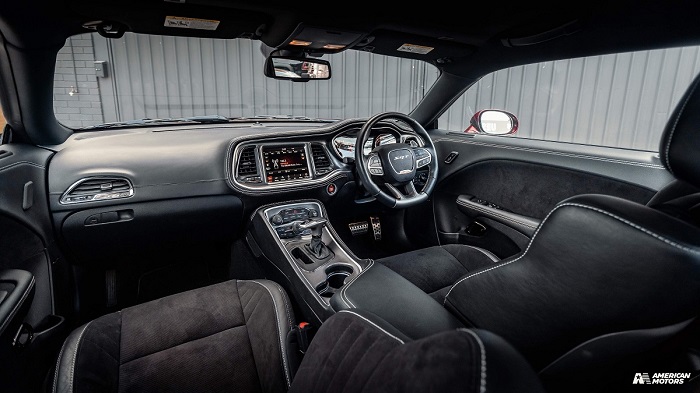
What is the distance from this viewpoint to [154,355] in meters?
1.48

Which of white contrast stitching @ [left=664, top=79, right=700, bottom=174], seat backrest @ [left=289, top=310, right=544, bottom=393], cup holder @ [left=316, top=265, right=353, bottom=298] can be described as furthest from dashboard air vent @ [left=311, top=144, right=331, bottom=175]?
white contrast stitching @ [left=664, top=79, right=700, bottom=174]

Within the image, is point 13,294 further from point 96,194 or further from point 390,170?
point 390,170

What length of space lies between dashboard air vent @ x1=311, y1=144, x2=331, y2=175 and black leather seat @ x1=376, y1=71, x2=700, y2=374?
1696 mm

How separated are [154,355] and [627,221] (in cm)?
156

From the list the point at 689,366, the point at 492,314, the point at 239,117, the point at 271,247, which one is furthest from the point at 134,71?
the point at 689,366

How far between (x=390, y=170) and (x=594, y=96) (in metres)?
2.21

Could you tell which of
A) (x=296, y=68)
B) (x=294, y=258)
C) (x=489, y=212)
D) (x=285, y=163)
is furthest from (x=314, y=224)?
(x=489, y=212)

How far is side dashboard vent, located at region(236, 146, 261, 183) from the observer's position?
7.50 ft

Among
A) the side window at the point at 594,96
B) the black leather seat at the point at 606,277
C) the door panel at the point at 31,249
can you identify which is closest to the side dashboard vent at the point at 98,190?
the door panel at the point at 31,249

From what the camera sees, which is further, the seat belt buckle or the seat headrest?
the seat belt buckle

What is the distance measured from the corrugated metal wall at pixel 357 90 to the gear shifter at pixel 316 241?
1586mm

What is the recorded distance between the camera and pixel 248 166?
2.32 metres

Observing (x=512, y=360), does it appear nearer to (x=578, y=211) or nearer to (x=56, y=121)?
(x=578, y=211)

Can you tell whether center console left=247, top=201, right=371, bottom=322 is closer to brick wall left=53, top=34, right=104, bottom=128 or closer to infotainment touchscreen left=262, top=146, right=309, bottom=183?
infotainment touchscreen left=262, top=146, right=309, bottom=183
